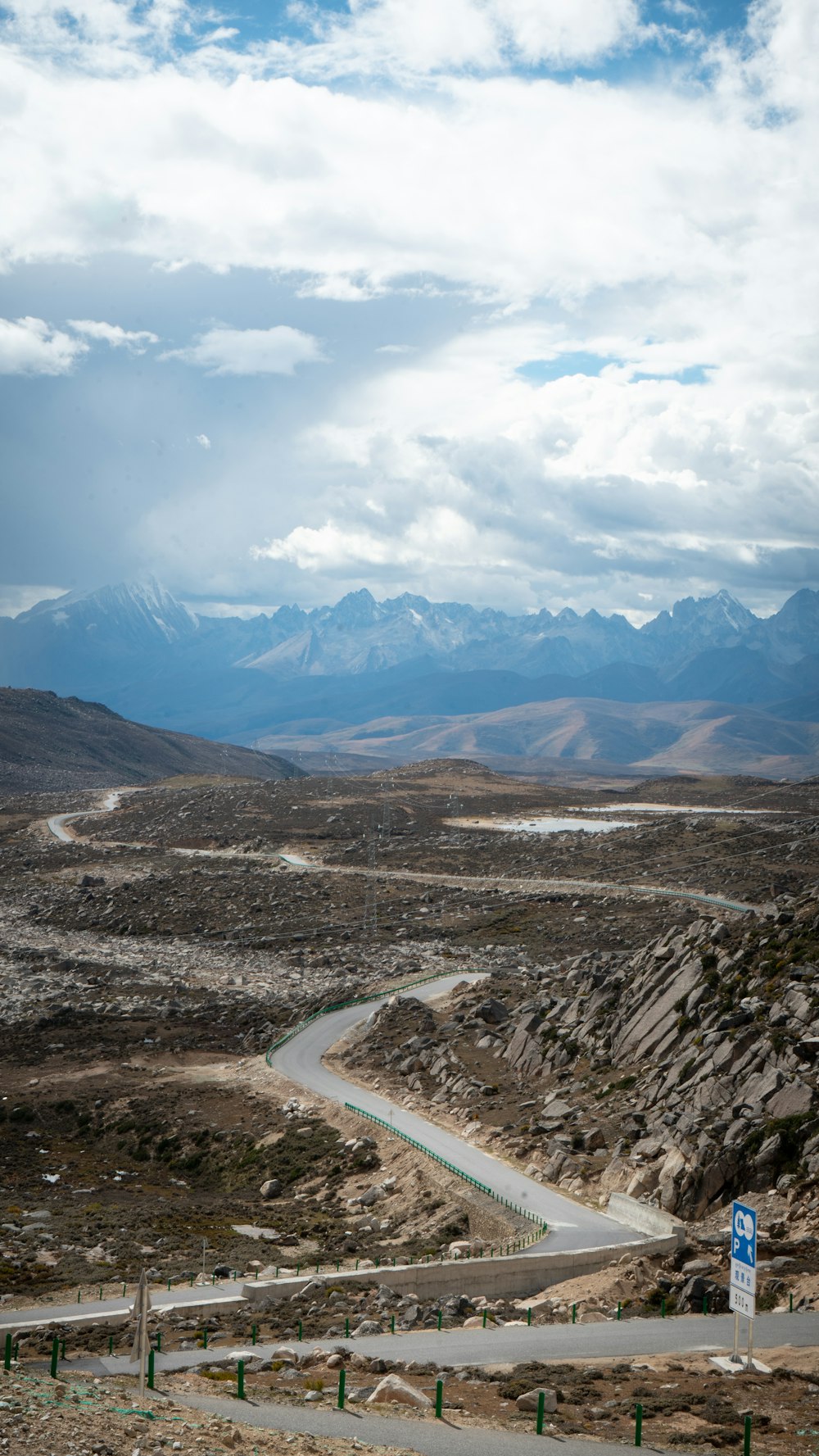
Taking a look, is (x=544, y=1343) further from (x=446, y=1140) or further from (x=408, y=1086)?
(x=408, y=1086)

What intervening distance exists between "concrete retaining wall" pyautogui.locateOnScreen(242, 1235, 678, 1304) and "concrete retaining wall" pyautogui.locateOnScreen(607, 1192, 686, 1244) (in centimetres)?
73

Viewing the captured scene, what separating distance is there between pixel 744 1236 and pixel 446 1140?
1941 centimetres

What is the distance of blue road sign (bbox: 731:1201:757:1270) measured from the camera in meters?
20.1

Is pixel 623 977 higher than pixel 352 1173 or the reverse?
higher

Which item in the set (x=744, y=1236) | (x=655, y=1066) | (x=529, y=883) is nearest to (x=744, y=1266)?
(x=744, y=1236)

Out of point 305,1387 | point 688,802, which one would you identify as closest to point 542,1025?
point 305,1387

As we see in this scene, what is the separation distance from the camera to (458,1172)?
3453 centimetres

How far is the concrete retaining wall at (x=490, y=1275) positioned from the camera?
26672 millimetres

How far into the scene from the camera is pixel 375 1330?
23375mm

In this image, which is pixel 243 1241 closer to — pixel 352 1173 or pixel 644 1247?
pixel 352 1173

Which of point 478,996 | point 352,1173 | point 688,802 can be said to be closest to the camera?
point 352,1173

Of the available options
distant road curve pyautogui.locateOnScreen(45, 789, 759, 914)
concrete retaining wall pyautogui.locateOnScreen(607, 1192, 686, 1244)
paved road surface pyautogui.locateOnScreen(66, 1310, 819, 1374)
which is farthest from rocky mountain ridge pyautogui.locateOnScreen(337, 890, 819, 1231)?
distant road curve pyautogui.locateOnScreen(45, 789, 759, 914)

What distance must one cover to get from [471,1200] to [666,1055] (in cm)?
914

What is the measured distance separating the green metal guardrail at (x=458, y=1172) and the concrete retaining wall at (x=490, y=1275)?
5.24 feet
